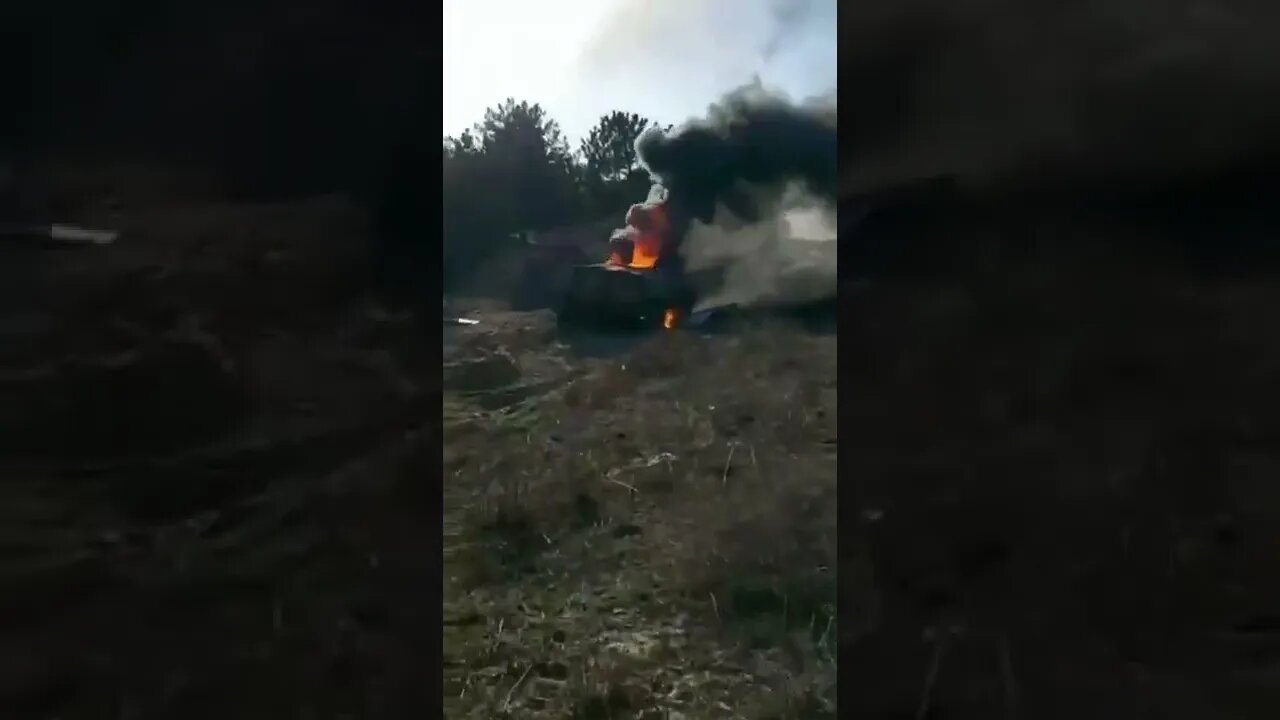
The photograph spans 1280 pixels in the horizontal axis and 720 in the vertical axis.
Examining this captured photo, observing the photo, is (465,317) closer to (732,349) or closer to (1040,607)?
(732,349)

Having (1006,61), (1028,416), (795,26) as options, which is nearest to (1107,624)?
(1028,416)

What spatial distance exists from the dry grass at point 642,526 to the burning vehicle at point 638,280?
0.06 metres

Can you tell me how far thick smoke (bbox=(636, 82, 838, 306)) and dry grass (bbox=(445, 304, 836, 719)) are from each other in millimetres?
97

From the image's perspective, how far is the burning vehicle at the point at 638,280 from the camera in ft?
4.83

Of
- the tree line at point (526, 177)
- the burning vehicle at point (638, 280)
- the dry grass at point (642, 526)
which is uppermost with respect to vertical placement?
the tree line at point (526, 177)

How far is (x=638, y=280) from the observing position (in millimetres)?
1474

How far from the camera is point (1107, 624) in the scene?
1.36 metres

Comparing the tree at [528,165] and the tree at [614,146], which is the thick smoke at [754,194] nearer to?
the tree at [614,146]
